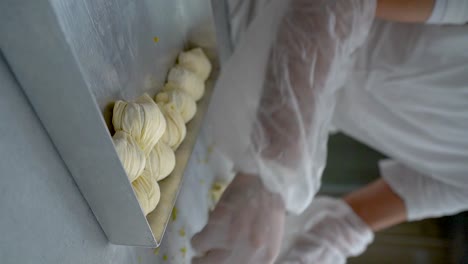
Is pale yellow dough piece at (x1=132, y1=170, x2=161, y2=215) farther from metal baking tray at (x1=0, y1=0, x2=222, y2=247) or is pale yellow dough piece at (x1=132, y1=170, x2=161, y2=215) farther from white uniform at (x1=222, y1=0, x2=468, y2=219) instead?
white uniform at (x1=222, y1=0, x2=468, y2=219)

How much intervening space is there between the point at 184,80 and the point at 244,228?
0.94 feet

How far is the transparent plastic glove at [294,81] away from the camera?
0.68 metres

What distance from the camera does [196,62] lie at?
779 mm

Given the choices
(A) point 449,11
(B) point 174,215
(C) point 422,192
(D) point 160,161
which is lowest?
(C) point 422,192

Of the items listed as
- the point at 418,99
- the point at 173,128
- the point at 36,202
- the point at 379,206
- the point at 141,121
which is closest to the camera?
the point at 36,202

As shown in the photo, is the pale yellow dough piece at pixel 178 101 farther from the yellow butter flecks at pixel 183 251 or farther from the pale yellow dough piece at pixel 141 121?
the yellow butter flecks at pixel 183 251

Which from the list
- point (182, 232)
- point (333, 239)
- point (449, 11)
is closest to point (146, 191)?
point (182, 232)

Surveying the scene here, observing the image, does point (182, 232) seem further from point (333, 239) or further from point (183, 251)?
point (333, 239)

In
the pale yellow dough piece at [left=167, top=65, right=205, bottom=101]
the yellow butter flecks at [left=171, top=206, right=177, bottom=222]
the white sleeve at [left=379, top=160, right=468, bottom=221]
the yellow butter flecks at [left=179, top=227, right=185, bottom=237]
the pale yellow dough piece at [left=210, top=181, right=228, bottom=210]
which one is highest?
the pale yellow dough piece at [left=167, top=65, right=205, bottom=101]

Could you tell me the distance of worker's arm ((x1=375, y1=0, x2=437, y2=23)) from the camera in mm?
677

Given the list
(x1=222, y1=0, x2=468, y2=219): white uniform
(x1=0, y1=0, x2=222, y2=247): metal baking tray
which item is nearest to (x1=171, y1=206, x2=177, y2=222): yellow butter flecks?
(x1=0, y1=0, x2=222, y2=247): metal baking tray

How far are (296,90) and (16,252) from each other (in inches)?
18.8

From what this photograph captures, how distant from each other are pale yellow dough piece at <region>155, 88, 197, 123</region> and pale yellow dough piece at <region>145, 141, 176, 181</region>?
0.28 feet

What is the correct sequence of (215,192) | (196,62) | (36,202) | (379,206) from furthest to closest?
(379,206), (215,192), (196,62), (36,202)
